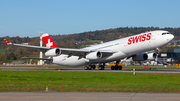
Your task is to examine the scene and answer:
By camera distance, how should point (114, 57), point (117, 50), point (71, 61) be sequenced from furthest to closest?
point (71, 61), point (114, 57), point (117, 50)

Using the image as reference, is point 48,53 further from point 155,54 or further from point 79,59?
point 155,54

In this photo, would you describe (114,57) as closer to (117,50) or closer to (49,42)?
(117,50)

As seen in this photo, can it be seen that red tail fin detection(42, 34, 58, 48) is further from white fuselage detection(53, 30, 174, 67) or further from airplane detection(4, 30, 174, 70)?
white fuselage detection(53, 30, 174, 67)

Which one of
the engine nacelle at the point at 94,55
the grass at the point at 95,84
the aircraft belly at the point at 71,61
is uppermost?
the engine nacelle at the point at 94,55

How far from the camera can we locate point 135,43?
4191 cm


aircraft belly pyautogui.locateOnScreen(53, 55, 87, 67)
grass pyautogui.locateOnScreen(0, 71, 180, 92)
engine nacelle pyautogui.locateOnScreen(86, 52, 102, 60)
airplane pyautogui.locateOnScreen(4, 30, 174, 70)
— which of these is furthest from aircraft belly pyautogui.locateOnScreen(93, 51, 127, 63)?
grass pyautogui.locateOnScreen(0, 71, 180, 92)

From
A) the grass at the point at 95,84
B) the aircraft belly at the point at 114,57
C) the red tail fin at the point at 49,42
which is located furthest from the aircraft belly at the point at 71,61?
the grass at the point at 95,84

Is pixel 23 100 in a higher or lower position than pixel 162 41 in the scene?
lower

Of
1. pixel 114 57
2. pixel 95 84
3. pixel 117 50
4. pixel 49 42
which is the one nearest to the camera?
pixel 95 84

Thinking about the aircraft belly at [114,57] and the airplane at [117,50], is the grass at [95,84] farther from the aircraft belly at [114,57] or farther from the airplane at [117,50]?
the aircraft belly at [114,57]

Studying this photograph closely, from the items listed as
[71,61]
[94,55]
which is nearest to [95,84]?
[94,55]

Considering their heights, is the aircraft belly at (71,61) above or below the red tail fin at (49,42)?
below

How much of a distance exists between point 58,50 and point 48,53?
2460mm

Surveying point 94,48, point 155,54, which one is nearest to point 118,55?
point 94,48
